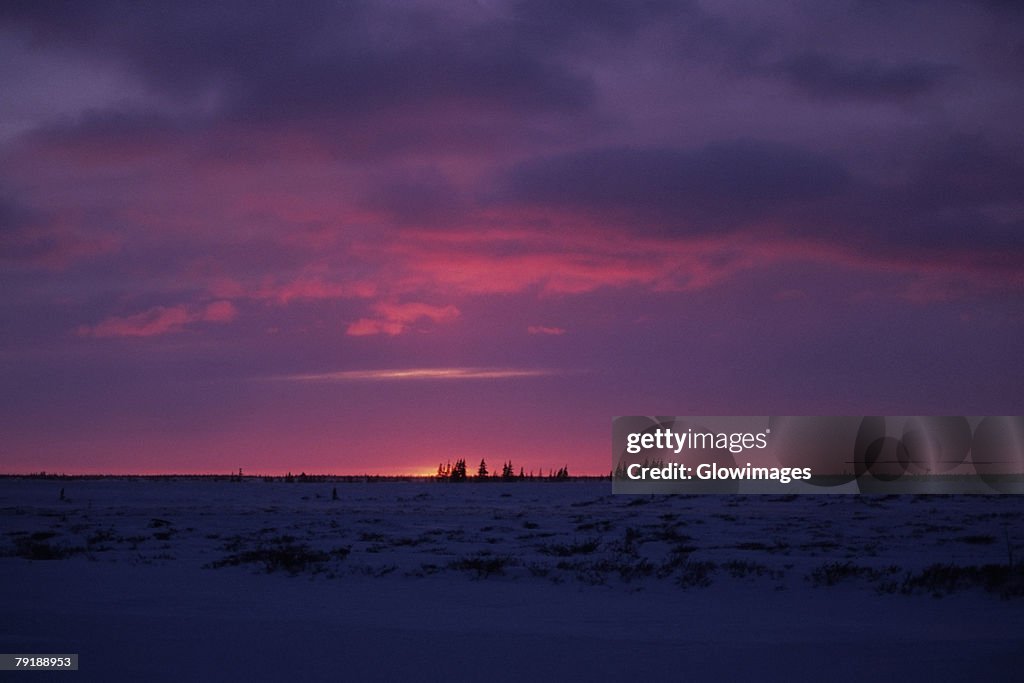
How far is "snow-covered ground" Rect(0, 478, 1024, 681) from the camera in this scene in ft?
36.9

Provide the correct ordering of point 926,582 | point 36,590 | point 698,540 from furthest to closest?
point 698,540 → point 926,582 → point 36,590

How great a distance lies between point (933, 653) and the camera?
1182 centimetres

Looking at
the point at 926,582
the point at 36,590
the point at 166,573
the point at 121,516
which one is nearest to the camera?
the point at 36,590

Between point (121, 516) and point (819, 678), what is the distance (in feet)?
121

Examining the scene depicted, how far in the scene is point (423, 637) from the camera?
13.0 meters

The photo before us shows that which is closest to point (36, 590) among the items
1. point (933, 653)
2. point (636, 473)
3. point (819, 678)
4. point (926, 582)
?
point (819, 678)

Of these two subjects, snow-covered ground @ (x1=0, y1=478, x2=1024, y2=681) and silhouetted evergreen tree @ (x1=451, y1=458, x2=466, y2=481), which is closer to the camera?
snow-covered ground @ (x1=0, y1=478, x2=1024, y2=681)

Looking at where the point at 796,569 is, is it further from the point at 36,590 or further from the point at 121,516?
the point at 121,516

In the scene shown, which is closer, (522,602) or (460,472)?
(522,602)

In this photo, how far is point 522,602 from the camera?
666 inches

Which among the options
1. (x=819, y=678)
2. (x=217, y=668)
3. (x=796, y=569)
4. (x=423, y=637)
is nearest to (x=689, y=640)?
(x=819, y=678)

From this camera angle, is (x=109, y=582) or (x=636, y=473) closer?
(x=109, y=582)

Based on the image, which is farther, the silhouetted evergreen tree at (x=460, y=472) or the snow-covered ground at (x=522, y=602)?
the silhouetted evergreen tree at (x=460, y=472)

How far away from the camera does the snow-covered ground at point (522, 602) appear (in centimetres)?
1124
